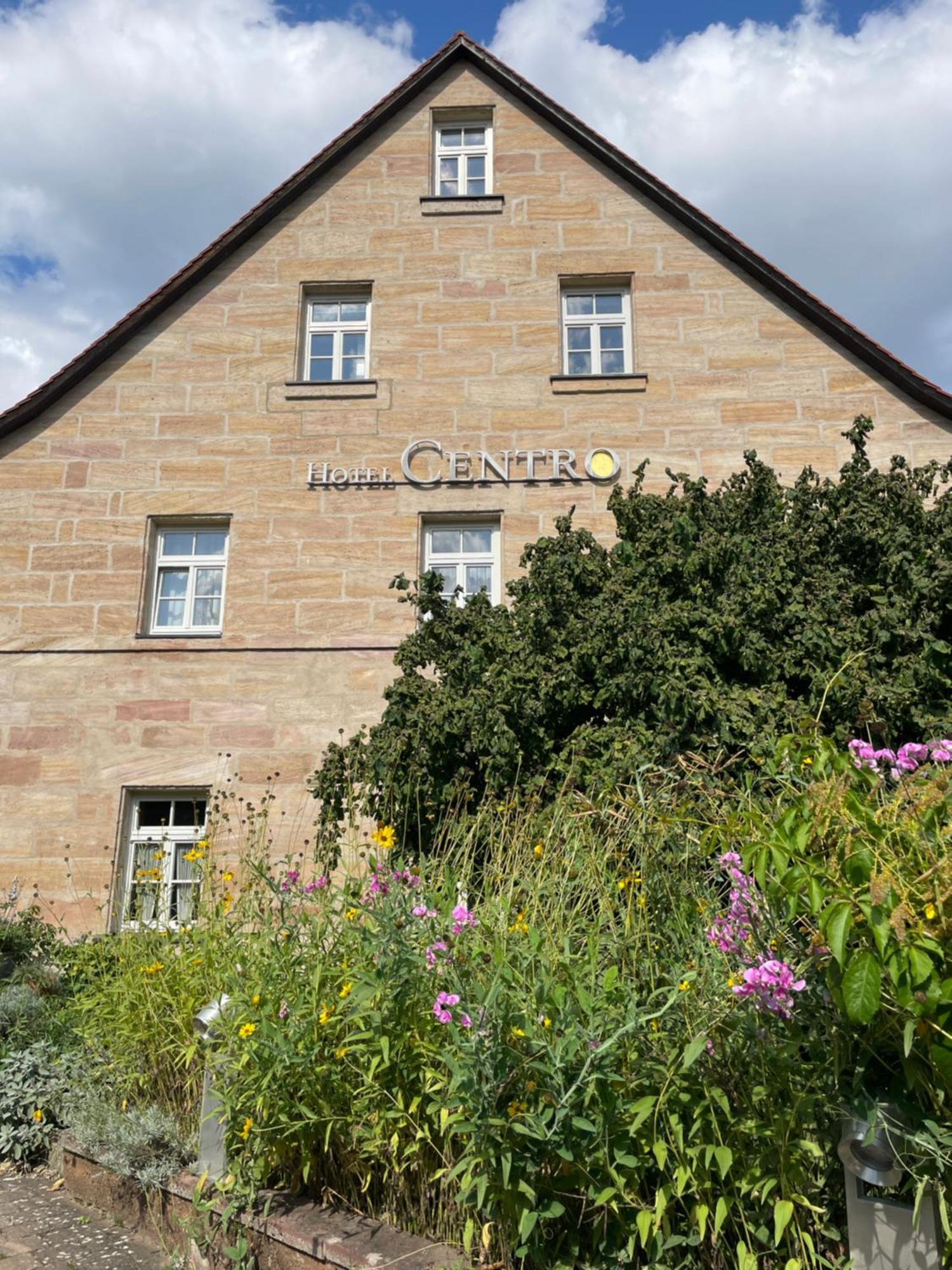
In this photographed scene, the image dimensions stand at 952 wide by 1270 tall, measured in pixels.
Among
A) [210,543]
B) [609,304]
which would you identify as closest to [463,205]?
[609,304]

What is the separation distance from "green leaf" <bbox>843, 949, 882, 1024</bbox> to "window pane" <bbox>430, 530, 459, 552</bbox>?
8.70m

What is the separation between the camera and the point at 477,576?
427 inches

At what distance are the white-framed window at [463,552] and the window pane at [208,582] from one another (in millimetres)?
2197

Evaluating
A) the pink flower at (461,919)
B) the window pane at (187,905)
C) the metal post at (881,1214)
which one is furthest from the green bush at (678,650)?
the metal post at (881,1214)

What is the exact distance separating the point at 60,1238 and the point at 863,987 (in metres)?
3.49

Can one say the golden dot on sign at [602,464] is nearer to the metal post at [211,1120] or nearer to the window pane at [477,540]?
the window pane at [477,540]

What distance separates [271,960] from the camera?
4.09 meters

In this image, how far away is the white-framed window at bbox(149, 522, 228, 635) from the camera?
1097 cm

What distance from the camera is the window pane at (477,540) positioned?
10.9 m

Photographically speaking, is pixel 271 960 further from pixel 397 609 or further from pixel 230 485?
pixel 230 485

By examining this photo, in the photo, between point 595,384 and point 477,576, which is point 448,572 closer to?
point 477,576

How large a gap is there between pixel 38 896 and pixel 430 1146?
7812mm

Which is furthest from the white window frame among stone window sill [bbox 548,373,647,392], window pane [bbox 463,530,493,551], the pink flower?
the pink flower

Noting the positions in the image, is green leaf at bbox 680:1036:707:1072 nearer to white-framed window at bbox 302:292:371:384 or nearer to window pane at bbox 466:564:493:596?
window pane at bbox 466:564:493:596
